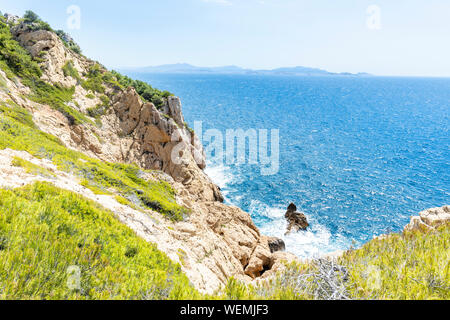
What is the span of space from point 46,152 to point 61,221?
11.5 m

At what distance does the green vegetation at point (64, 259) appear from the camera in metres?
5.43

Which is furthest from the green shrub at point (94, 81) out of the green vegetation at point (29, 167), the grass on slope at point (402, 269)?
the grass on slope at point (402, 269)

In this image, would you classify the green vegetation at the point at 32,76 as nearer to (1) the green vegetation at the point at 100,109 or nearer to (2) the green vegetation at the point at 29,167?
(1) the green vegetation at the point at 100,109

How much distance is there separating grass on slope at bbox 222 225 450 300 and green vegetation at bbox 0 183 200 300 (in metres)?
2.32

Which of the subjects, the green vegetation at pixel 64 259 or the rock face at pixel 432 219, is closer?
the green vegetation at pixel 64 259

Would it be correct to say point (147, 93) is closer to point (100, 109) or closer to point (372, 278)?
point (100, 109)

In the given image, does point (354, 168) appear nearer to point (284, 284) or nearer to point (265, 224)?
point (265, 224)

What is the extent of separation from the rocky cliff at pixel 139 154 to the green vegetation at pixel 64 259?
9.48 feet

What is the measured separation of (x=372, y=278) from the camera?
5918mm

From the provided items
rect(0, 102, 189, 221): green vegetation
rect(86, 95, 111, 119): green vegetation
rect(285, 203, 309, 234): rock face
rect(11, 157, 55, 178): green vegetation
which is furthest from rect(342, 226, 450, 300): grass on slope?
rect(86, 95, 111, 119): green vegetation

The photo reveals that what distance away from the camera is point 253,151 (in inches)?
2468

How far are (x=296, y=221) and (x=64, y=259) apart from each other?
33088 mm

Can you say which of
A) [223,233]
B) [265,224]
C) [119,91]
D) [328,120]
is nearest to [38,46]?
[119,91]

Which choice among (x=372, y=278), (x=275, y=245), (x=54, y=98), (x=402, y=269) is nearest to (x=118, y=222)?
(x=372, y=278)
